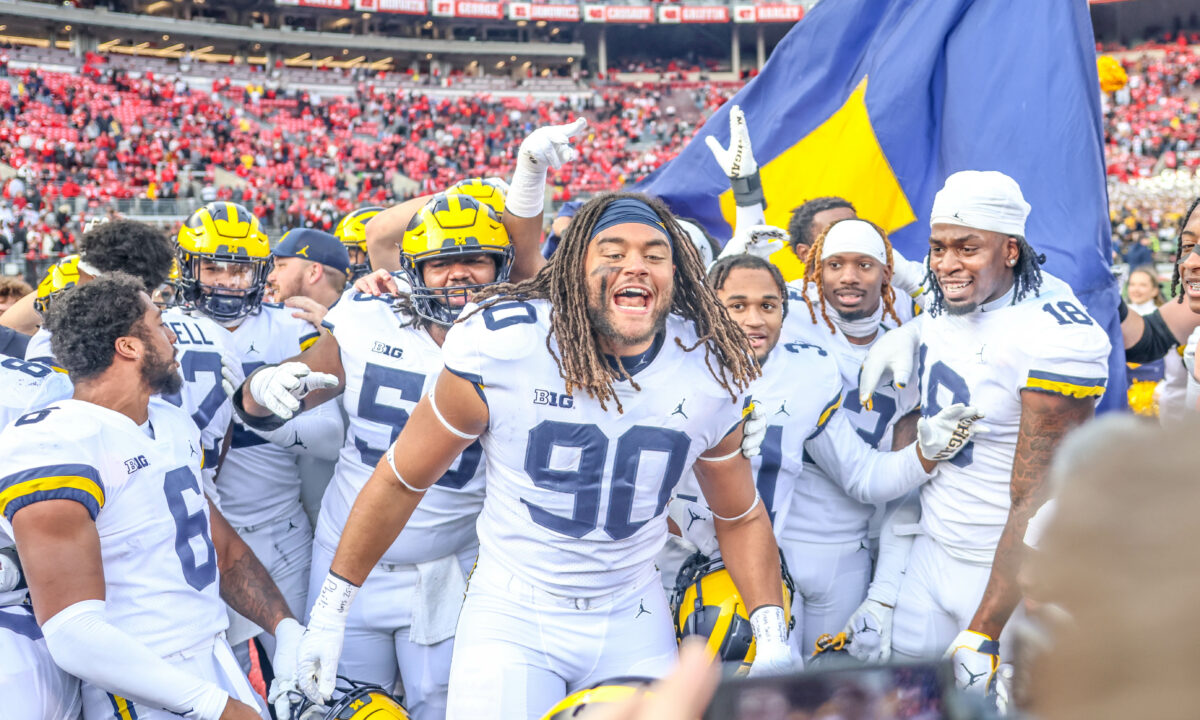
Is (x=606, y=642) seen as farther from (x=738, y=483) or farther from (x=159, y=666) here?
(x=159, y=666)

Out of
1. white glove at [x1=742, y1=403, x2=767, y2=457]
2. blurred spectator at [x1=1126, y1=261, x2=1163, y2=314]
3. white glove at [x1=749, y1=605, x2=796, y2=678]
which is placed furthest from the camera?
blurred spectator at [x1=1126, y1=261, x2=1163, y2=314]

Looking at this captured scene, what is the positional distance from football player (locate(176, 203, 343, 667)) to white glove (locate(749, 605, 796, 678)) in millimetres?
1959

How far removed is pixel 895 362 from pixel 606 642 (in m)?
1.67

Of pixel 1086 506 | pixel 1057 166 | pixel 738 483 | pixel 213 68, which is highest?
pixel 213 68

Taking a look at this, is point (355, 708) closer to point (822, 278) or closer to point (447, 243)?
point (447, 243)

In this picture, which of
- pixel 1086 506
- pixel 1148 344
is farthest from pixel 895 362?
pixel 1086 506

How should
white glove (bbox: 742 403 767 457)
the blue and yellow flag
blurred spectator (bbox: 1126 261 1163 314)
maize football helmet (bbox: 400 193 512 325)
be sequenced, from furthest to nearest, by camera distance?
blurred spectator (bbox: 1126 261 1163 314)
the blue and yellow flag
maize football helmet (bbox: 400 193 512 325)
white glove (bbox: 742 403 767 457)

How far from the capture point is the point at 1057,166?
455 cm

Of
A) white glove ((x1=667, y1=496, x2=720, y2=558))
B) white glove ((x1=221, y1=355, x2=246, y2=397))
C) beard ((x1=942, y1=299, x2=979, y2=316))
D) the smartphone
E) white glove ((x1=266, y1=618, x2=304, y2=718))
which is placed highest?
beard ((x1=942, y1=299, x2=979, y2=316))

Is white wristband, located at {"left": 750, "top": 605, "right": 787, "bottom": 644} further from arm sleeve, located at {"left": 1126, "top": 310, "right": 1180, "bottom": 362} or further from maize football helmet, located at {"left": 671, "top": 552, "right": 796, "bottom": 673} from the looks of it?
arm sleeve, located at {"left": 1126, "top": 310, "right": 1180, "bottom": 362}

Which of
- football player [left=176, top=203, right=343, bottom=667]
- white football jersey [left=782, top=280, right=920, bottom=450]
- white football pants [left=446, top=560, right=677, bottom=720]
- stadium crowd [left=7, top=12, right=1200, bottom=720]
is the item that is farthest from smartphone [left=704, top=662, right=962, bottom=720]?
football player [left=176, top=203, right=343, bottom=667]

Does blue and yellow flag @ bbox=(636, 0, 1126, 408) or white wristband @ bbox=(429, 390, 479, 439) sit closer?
white wristband @ bbox=(429, 390, 479, 439)

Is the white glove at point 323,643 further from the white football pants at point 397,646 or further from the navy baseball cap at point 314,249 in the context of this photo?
the navy baseball cap at point 314,249

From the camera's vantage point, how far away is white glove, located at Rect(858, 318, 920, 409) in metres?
3.58
